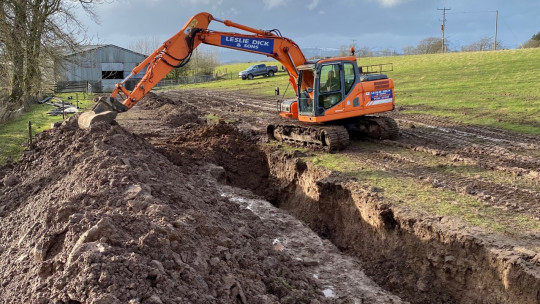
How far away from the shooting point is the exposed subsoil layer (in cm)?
394

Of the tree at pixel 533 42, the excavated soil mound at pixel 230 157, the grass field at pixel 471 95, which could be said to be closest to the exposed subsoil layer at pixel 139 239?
the excavated soil mound at pixel 230 157

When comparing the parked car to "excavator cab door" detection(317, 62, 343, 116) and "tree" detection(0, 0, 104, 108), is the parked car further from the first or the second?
"excavator cab door" detection(317, 62, 343, 116)

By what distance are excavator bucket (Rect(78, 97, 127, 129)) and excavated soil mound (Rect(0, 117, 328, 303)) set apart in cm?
167

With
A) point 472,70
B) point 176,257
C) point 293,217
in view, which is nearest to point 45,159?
point 293,217

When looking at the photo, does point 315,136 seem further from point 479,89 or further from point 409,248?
point 479,89

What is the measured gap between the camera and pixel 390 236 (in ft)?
23.2

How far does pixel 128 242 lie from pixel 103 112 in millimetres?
6486

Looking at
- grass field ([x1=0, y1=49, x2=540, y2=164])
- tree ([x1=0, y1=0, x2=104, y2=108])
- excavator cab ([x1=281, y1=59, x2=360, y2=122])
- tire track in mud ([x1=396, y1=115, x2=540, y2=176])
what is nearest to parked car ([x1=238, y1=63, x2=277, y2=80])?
grass field ([x1=0, y1=49, x2=540, y2=164])

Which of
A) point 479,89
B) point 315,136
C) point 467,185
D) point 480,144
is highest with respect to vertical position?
point 479,89

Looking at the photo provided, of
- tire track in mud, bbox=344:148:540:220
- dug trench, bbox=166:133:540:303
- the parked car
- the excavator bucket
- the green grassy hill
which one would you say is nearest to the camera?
dug trench, bbox=166:133:540:303

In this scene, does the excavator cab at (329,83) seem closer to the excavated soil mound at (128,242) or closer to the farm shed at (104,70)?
the excavated soil mound at (128,242)

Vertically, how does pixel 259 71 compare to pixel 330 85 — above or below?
above

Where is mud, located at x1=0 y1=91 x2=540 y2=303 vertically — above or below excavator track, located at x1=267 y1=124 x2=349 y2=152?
below

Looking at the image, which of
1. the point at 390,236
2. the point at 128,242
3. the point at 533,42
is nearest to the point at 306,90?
the point at 390,236
